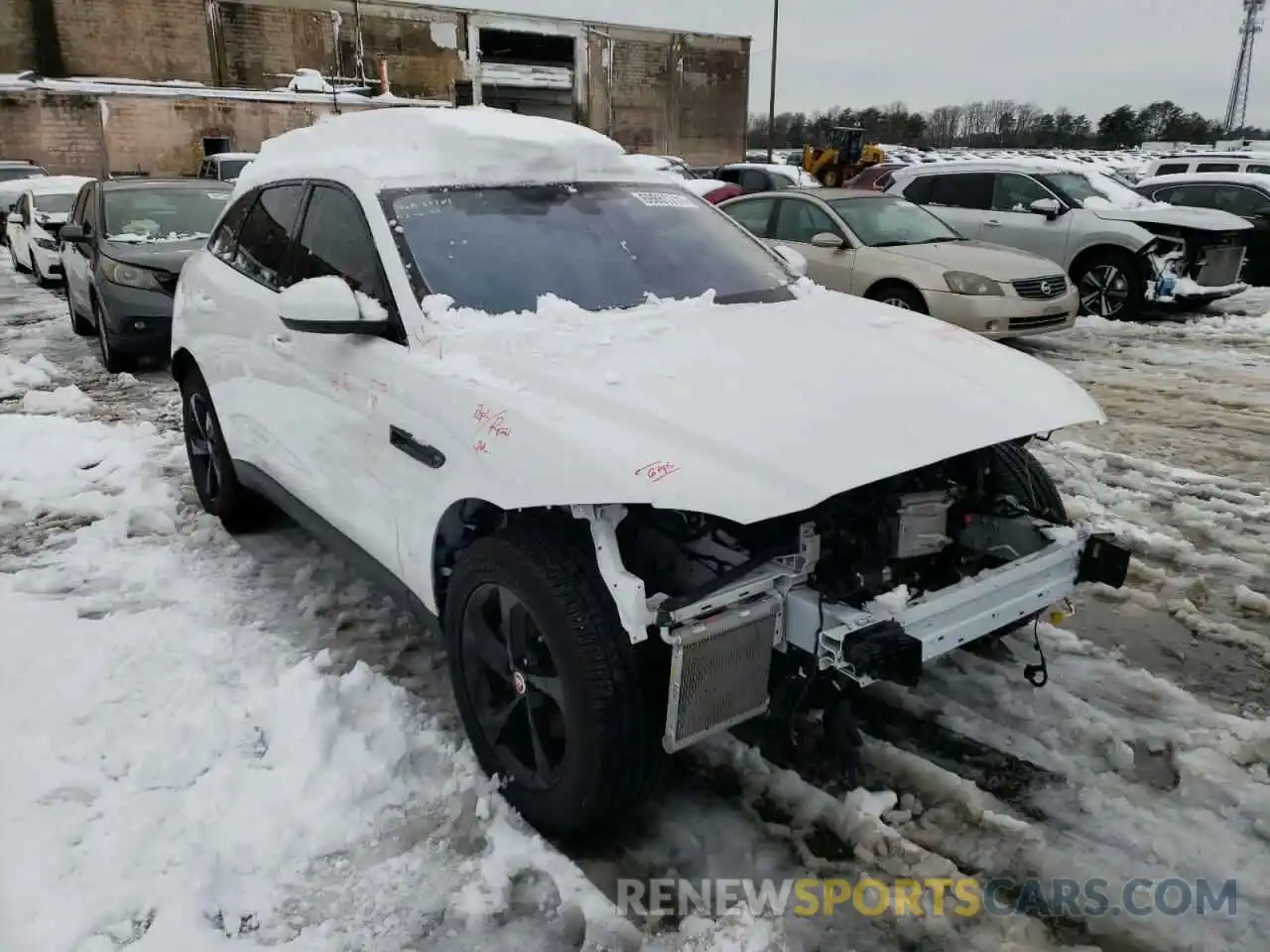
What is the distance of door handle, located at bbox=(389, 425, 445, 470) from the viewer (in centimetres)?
270

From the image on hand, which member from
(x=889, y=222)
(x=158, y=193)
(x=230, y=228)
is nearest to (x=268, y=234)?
(x=230, y=228)

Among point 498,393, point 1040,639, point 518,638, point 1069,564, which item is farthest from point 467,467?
point 1040,639

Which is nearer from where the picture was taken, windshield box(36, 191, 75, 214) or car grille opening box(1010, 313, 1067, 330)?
car grille opening box(1010, 313, 1067, 330)

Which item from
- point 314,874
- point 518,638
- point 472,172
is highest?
point 472,172

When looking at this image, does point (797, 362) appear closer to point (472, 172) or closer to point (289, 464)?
point (472, 172)

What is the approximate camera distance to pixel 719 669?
7.48 ft

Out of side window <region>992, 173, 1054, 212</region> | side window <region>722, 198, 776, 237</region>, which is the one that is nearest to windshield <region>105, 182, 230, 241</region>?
side window <region>722, 198, 776, 237</region>

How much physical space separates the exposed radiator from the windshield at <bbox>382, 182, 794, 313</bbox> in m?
1.31

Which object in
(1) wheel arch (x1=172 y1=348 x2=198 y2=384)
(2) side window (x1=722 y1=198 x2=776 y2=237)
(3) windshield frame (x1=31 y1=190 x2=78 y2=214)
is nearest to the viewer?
(1) wheel arch (x1=172 y1=348 x2=198 y2=384)

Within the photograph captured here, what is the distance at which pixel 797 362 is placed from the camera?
2746mm

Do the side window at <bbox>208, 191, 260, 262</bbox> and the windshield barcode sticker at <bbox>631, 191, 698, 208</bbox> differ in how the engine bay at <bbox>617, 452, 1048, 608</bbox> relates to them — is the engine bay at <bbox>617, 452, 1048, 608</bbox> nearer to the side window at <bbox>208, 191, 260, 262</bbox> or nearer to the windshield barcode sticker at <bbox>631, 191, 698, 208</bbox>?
the windshield barcode sticker at <bbox>631, 191, 698, 208</bbox>

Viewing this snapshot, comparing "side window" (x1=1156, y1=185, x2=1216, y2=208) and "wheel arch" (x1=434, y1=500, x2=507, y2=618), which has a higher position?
"side window" (x1=1156, y1=185, x2=1216, y2=208)

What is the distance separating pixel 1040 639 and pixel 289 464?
3.08m

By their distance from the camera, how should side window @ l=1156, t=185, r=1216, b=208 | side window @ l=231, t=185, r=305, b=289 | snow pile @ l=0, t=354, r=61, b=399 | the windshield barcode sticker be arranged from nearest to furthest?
the windshield barcode sticker → side window @ l=231, t=185, r=305, b=289 → snow pile @ l=0, t=354, r=61, b=399 → side window @ l=1156, t=185, r=1216, b=208
